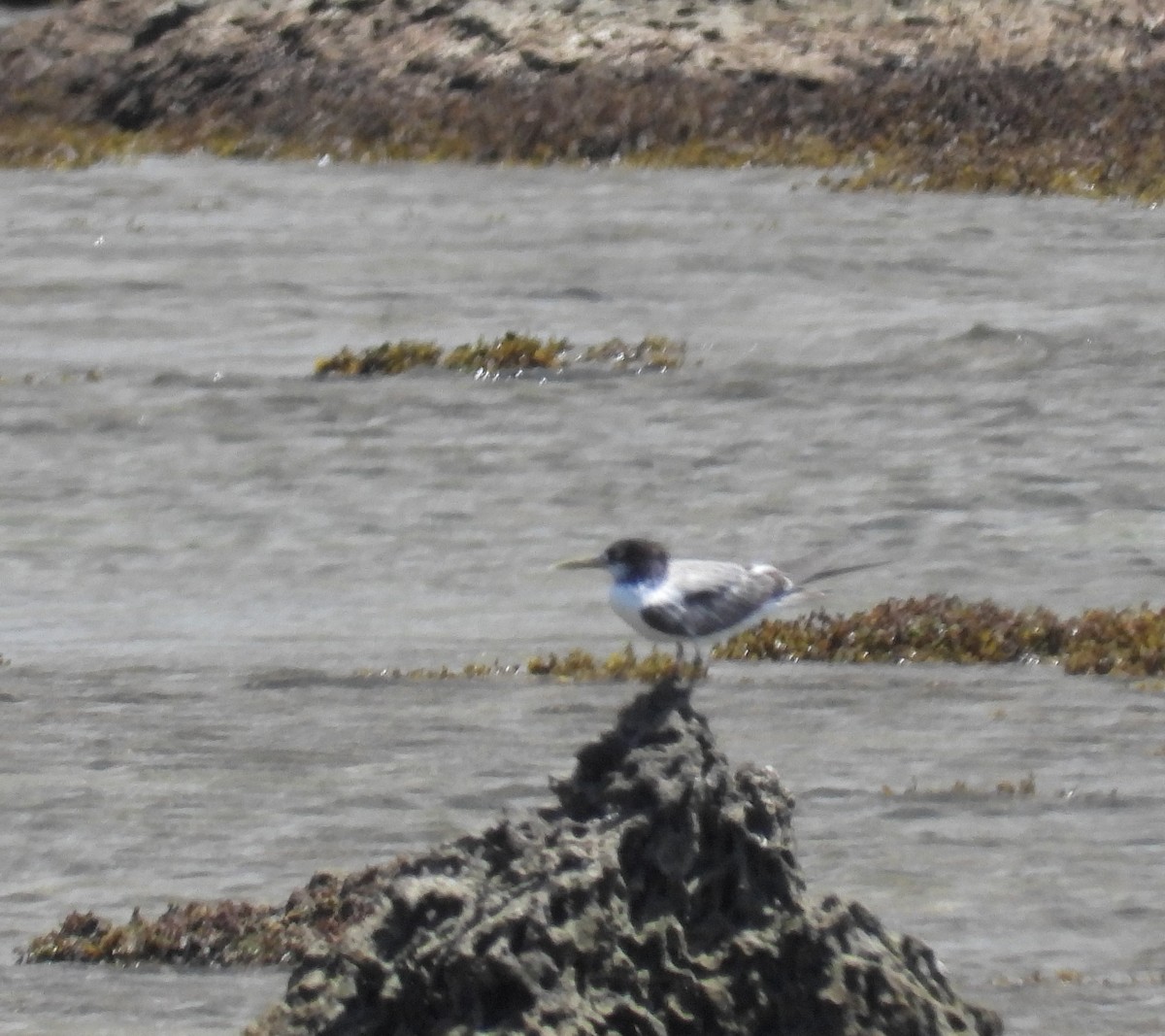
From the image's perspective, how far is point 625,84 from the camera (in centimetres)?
3175

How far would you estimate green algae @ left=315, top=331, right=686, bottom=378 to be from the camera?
20438 mm

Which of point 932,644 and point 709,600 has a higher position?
point 709,600

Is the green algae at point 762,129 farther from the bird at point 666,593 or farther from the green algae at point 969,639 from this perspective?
the bird at point 666,593

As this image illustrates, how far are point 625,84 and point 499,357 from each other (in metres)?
11.8

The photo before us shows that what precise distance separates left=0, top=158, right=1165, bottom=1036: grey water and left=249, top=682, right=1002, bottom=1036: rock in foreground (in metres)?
1.97

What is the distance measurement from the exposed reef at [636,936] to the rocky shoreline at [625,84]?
19991 mm

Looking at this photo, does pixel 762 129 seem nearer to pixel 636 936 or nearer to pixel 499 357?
pixel 499 357

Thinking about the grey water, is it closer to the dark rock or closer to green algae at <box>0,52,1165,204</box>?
green algae at <box>0,52,1165,204</box>

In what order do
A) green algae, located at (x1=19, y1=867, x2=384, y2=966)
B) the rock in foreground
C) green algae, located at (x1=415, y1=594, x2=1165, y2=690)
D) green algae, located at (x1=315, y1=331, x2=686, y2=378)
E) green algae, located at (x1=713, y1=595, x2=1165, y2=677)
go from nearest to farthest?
the rock in foreground
green algae, located at (x1=19, y1=867, x2=384, y2=966)
green algae, located at (x1=415, y1=594, x2=1165, y2=690)
green algae, located at (x1=713, y1=595, x2=1165, y2=677)
green algae, located at (x1=315, y1=331, x2=686, y2=378)

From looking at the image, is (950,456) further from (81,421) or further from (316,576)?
(81,421)

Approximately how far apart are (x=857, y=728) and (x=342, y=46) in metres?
21.8

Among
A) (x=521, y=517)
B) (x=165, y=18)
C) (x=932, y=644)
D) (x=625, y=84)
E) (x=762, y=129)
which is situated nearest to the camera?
(x=932, y=644)

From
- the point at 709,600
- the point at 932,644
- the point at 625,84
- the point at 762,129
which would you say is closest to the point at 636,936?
the point at 709,600

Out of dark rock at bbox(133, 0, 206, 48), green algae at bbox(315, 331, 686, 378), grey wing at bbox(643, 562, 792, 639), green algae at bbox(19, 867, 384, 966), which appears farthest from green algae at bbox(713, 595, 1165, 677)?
dark rock at bbox(133, 0, 206, 48)
